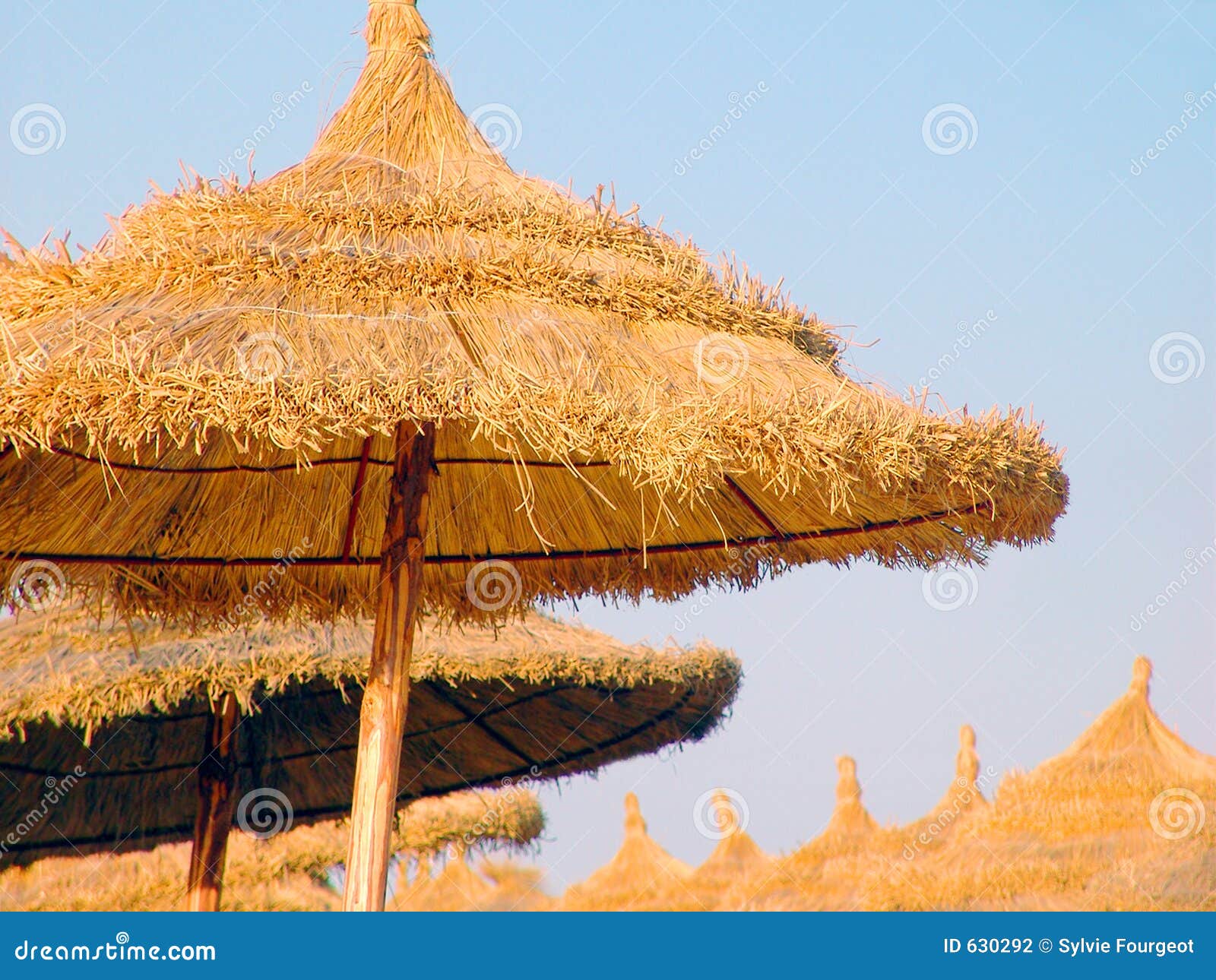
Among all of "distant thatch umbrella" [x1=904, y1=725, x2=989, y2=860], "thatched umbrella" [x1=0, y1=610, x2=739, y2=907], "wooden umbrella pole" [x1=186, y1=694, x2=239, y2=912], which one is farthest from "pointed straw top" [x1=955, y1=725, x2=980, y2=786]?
"wooden umbrella pole" [x1=186, y1=694, x2=239, y2=912]

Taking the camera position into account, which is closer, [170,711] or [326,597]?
[326,597]

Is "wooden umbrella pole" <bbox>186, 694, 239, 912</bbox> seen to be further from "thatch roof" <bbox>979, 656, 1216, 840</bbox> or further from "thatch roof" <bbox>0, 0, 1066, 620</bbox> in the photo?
"thatch roof" <bbox>979, 656, 1216, 840</bbox>

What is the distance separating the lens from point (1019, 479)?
362 cm

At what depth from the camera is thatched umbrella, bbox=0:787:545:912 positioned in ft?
32.8

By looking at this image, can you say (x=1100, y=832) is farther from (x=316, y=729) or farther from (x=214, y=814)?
(x=214, y=814)

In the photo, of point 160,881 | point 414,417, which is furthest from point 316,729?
point 414,417

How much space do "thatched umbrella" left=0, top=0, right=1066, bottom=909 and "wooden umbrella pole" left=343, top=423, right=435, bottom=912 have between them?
0.01m

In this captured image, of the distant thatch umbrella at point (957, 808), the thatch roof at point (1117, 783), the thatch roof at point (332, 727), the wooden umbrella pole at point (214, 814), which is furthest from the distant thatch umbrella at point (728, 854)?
the wooden umbrella pole at point (214, 814)

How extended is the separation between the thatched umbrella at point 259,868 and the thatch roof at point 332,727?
2.56m

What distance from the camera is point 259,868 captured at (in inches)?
402

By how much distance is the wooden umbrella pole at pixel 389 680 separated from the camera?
3652 millimetres
